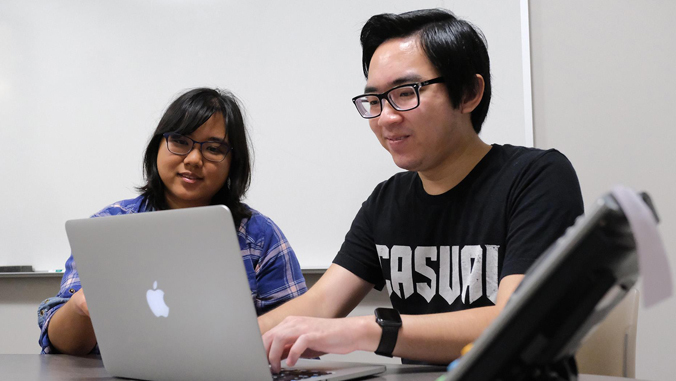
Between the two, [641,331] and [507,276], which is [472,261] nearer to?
[507,276]

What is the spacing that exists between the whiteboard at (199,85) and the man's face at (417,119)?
0.73 metres

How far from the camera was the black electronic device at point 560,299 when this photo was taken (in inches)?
13.6

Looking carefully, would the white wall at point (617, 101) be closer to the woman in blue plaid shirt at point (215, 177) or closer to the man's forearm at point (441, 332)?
the woman in blue plaid shirt at point (215, 177)

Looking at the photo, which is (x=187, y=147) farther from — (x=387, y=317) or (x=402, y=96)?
(x=387, y=317)

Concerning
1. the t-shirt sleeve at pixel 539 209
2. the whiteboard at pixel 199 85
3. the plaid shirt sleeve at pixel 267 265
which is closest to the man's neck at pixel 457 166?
the t-shirt sleeve at pixel 539 209

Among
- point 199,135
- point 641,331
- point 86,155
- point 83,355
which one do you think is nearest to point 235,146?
point 199,135

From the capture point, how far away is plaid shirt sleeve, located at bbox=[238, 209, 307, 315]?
1.57m

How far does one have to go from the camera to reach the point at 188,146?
1585 mm

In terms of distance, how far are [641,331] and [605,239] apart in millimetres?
1692

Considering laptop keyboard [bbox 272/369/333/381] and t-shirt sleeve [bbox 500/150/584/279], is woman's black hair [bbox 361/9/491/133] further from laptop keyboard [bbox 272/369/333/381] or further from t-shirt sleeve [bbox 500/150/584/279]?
laptop keyboard [bbox 272/369/333/381]

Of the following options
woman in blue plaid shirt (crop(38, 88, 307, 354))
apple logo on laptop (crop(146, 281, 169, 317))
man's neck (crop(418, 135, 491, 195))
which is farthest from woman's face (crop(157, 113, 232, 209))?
apple logo on laptop (crop(146, 281, 169, 317))

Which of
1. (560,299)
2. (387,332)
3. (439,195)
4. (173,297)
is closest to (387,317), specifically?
(387,332)

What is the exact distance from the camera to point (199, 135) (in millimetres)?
1582

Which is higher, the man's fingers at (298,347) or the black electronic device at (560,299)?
the black electronic device at (560,299)
